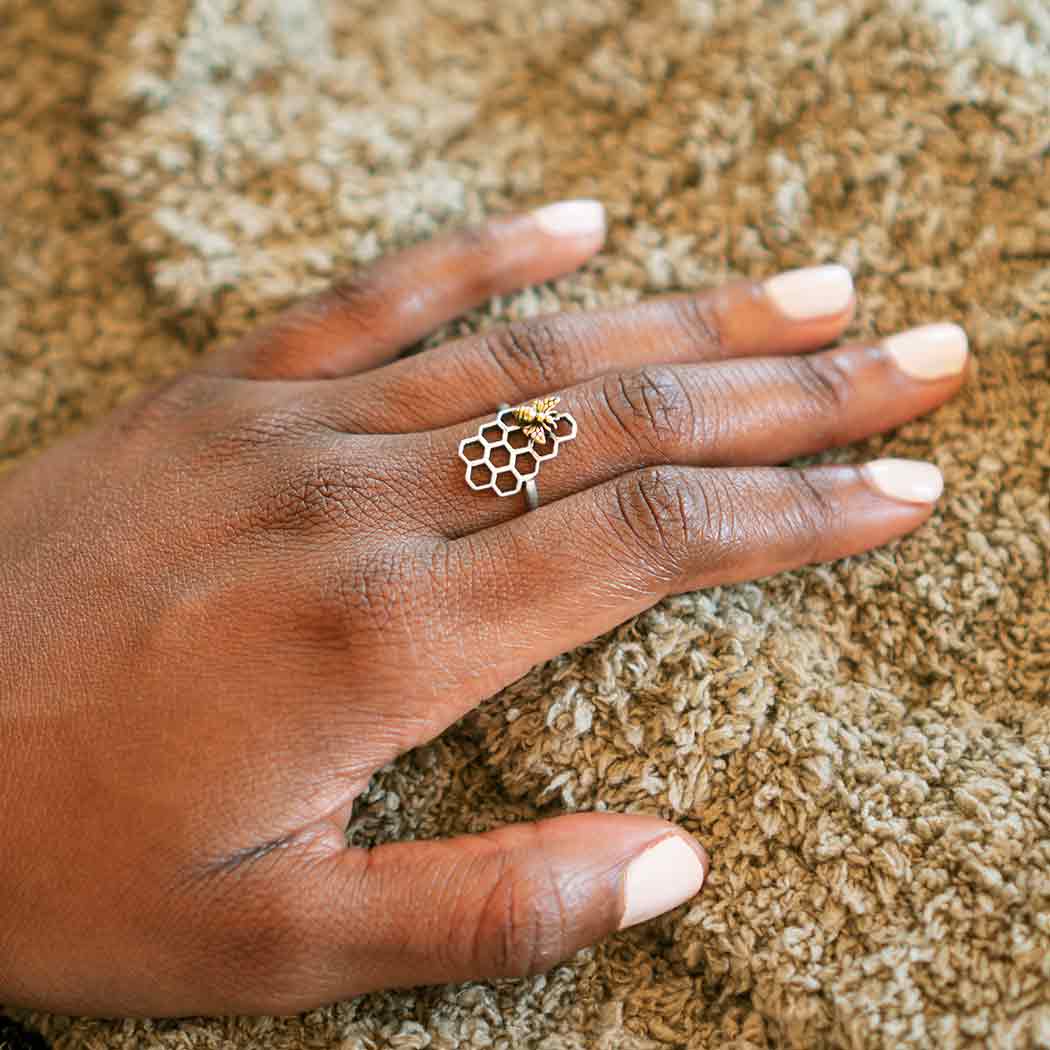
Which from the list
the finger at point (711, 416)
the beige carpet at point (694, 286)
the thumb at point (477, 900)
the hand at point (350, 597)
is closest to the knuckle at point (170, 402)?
the hand at point (350, 597)

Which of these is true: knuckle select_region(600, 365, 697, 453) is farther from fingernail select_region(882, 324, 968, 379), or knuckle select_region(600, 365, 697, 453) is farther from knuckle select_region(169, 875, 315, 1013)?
knuckle select_region(169, 875, 315, 1013)

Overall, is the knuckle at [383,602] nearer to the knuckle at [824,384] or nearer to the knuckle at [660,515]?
the knuckle at [660,515]

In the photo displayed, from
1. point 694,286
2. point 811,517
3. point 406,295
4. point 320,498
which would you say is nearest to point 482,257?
point 406,295

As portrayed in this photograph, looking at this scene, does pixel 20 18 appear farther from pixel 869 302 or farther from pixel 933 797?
pixel 933 797

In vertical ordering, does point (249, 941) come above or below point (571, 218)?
below

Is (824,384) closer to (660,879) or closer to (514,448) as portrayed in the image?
(514,448)

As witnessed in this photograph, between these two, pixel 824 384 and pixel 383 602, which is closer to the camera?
pixel 383 602

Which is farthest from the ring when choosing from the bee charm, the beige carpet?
the beige carpet
